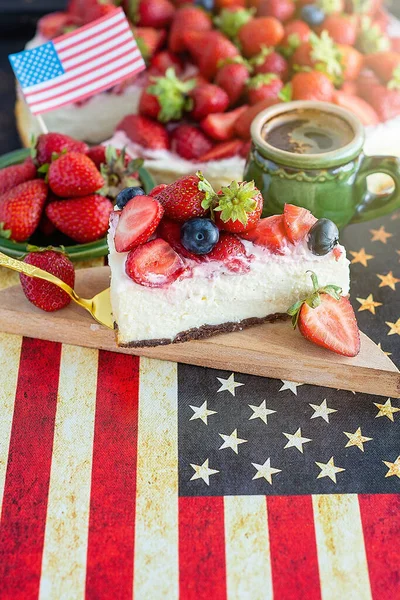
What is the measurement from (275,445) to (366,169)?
1074mm

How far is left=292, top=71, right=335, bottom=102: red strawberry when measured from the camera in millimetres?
2896

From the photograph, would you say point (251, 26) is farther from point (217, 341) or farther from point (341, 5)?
point (217, 341)

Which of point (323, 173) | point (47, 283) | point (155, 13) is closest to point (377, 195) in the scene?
point (323, 173)

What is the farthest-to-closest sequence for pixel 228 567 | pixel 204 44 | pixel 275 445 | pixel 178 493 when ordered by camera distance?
pixel 204 44 → pixel 275 445 → pixel 178 493 → pixel 228 567

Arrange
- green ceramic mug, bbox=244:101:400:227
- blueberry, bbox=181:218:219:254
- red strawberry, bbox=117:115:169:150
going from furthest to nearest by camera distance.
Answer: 1. red strawberry, bbox=117:115:169:150
2. green ceramic mug, bbox=244:101:400:227
3. blueberry, bbox=181:218:219:254

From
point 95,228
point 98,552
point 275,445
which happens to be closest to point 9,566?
point 98,552

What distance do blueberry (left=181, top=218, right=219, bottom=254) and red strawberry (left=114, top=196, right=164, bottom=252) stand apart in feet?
0.32

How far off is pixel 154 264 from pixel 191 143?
107cm

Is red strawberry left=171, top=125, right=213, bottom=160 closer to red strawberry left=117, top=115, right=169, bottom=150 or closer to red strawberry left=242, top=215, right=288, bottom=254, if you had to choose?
red strawberry left=117, top=115, right=169, bottom=150

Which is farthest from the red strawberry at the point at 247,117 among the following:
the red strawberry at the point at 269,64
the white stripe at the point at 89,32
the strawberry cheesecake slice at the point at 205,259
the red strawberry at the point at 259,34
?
the strawberry cheesecake slice at the point at 205,259

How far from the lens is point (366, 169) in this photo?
2428 mm

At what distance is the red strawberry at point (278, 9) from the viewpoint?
3.28 m

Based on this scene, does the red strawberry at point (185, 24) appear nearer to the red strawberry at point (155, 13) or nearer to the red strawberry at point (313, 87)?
the red strawberry at point (155, 13)

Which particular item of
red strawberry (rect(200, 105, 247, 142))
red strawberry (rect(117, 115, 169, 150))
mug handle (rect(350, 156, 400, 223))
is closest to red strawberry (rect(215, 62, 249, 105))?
red strawberry (rect(200, 105, 247, 142))
